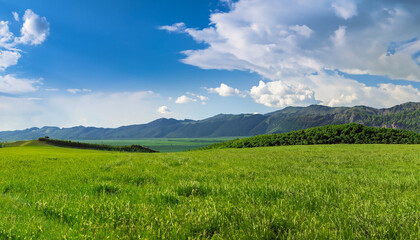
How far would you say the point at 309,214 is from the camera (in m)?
3.93

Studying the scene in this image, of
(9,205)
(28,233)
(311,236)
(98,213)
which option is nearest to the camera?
(311,236)

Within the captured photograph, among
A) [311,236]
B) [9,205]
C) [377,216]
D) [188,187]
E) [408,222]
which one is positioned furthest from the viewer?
[188,187]

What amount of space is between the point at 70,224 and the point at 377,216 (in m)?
5.37

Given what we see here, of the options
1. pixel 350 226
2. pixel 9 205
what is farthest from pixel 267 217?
pixel 9 205

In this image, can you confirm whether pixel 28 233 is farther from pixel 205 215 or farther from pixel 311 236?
pixel 311 236

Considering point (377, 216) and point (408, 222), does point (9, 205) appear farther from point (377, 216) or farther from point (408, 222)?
point (408, 222)

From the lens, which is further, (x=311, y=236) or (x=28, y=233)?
(x=28, y=233)

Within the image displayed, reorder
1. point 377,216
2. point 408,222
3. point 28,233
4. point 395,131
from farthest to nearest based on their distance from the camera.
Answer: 1. point 395,131
2. point 377,216
3. point 408,222
4. point 28,233

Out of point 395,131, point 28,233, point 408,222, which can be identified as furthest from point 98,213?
point 395,131

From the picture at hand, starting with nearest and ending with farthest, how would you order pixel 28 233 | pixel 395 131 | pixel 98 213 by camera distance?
1. pixel 28 233
2. pixel 98 213
3. pixel 395 131

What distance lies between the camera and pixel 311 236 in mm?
2957

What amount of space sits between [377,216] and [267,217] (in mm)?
1975

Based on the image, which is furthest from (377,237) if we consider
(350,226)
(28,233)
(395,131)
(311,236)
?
(395,131)

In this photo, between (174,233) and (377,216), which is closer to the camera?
(174,233)
